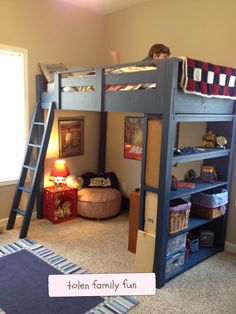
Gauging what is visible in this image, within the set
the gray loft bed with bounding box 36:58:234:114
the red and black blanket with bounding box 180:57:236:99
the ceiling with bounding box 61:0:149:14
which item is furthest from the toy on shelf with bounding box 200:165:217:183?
the ceiling with bounding box 61:0:149:14

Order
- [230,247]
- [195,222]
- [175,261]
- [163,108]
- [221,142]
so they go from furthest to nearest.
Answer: [230,247], [221,142], [195,222], [175,261], [163,108]

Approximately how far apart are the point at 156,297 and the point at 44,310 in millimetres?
834

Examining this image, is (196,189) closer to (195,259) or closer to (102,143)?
(195,259)

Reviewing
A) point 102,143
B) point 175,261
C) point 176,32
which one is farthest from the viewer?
point 102,143

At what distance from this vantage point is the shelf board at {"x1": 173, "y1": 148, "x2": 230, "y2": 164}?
2.29 m

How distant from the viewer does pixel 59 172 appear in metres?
3.62

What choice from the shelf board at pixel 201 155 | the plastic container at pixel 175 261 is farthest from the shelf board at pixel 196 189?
the plastic container at pixel 175 261

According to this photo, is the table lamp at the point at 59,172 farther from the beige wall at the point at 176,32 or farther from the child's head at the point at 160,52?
the child's head at the point at 160,52

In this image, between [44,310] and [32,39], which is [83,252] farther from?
[32,39]

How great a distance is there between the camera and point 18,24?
3246mm

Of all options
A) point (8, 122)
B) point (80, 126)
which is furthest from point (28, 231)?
point (80, 126)

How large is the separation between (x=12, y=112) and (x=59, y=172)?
0.92 meters

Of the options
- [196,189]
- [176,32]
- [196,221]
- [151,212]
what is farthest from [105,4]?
[196,221]

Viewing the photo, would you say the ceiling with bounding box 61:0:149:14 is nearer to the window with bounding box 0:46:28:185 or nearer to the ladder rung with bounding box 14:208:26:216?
the window with bounding box 0:46:28:185
